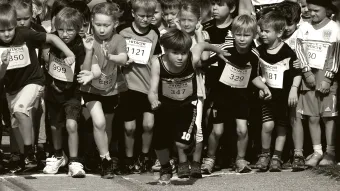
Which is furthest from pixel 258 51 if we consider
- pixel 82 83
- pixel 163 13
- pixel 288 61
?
pixel 82 83

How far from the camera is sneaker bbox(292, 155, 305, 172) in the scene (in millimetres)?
10977

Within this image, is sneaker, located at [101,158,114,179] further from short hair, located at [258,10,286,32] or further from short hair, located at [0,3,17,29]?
short hair, located at [258,10,286,32]

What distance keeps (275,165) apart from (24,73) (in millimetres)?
2914

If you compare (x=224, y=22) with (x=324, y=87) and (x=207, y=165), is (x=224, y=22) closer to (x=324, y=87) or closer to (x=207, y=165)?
(x=324, y=87)

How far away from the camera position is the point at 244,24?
35.1 ft

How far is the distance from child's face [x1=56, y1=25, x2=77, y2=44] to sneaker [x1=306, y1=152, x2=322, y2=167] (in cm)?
298

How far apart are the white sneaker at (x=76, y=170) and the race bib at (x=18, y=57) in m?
1.15

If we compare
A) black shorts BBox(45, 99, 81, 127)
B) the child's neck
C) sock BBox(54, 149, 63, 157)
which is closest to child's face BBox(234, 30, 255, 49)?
the child's neck

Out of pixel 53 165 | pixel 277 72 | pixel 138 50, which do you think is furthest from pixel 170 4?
pixel 53 165

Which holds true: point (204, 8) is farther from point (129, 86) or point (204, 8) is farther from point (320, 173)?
point (320, 173)

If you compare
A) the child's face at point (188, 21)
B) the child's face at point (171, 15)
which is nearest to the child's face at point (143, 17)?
the child's face at point (188, 21)

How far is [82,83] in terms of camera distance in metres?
10.3

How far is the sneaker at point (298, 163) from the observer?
11.0 m

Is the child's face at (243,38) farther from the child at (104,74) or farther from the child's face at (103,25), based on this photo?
the child's face at (103,25)
